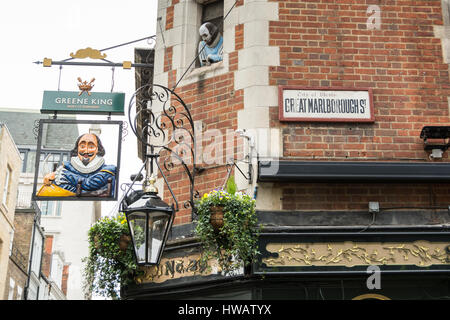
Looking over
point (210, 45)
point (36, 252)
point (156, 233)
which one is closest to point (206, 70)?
point (210, 45)

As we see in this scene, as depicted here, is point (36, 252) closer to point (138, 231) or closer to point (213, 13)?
point (213, 13)

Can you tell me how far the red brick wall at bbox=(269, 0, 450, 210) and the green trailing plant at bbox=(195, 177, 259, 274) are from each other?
2.64ft

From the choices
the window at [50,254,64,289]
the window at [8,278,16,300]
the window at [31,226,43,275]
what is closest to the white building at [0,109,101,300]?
the window at [50,254,64,289]

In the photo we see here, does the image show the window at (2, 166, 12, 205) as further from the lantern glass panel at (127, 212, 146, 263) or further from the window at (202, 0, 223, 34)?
the lantern glass panel at (127, 212, 146, 263)

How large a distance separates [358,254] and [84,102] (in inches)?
200

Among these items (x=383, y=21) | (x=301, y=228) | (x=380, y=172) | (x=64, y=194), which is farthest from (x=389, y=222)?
(x=64, y=194)

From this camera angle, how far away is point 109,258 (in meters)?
8.70

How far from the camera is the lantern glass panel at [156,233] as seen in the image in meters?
7.05

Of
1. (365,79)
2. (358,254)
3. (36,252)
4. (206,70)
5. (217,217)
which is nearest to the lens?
(217,217)

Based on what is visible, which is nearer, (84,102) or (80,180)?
(80,180)

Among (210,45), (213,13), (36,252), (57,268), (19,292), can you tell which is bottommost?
(19,292)

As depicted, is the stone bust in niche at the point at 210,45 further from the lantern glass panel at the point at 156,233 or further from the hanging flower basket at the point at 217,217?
the lantern glass panel at the point at 156,233

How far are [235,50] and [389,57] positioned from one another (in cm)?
225

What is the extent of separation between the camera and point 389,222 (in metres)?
8.41
